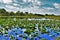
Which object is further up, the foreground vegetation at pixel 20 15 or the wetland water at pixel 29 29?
the foreground vegetation at pixel 20 15

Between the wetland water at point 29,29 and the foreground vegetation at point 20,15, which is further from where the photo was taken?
the foreground vegetation at point 20,15

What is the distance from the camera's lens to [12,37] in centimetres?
183

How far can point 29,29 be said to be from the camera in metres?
2.08

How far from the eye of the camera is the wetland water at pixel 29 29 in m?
1.89

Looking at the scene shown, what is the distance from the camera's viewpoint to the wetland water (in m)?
1.89

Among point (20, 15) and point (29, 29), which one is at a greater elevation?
point (20, 15)

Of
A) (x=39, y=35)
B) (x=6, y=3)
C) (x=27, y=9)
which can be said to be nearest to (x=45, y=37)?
(x=39, y=35)

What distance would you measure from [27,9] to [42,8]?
0.70 feet

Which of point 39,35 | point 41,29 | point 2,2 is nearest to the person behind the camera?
point 39,35

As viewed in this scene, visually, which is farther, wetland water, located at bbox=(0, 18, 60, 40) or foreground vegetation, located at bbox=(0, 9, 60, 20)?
foreground vegetation, located at bbox=(0, 9, 60, 20)

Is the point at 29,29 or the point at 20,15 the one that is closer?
the point at 29,29

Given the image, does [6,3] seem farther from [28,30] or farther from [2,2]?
[28,30]

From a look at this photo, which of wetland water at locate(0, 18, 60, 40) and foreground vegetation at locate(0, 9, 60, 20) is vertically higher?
foreground vegetation at locate(0, 9, 60, 20)

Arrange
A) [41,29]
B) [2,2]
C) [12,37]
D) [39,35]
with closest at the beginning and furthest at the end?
[12,37], [39,35], [41,29], [2,2]
